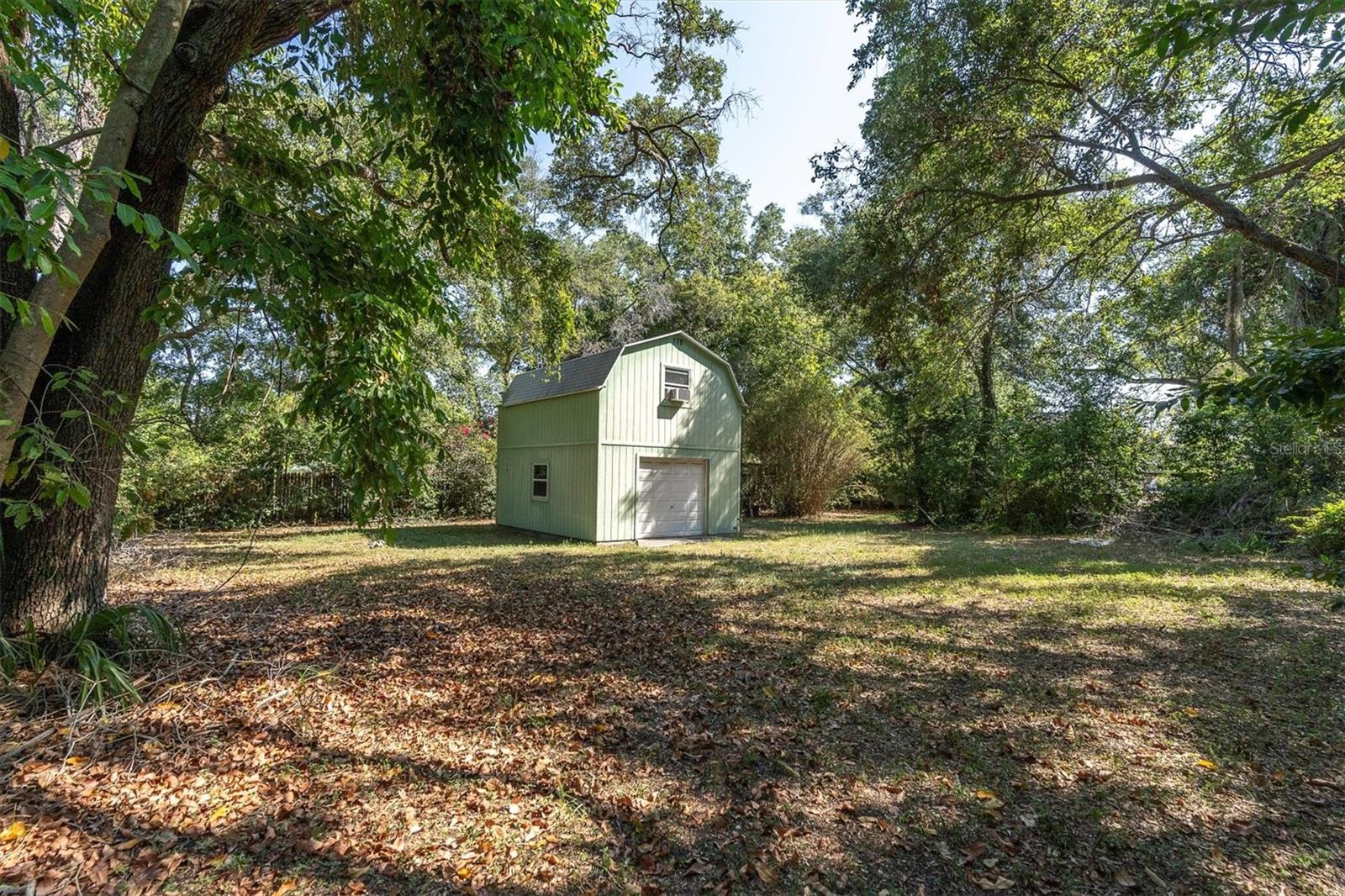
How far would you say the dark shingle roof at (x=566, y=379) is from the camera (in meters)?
12.0

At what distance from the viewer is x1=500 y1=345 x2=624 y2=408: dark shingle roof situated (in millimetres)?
12039

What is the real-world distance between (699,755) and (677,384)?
34.1 feet

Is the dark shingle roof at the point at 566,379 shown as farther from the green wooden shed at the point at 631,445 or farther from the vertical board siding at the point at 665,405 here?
the vertical board siding at the point at 665,405

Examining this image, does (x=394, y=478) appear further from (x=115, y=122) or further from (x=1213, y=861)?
(x=1213, y=861)

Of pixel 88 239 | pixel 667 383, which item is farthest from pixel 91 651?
pixel 667 383

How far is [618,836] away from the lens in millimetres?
2506

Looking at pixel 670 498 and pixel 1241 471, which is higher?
pixel 1241 471

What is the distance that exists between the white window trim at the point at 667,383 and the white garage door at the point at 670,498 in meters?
1.37

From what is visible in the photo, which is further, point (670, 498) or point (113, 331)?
point (670, 498)

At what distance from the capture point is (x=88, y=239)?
2.68 meters

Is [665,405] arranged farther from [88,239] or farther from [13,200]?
[88,239]

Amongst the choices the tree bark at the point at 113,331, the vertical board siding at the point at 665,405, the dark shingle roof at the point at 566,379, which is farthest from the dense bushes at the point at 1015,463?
the tree bark at the point at 113,331

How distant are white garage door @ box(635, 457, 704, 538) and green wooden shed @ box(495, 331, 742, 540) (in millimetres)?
21

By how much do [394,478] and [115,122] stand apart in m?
2.27
